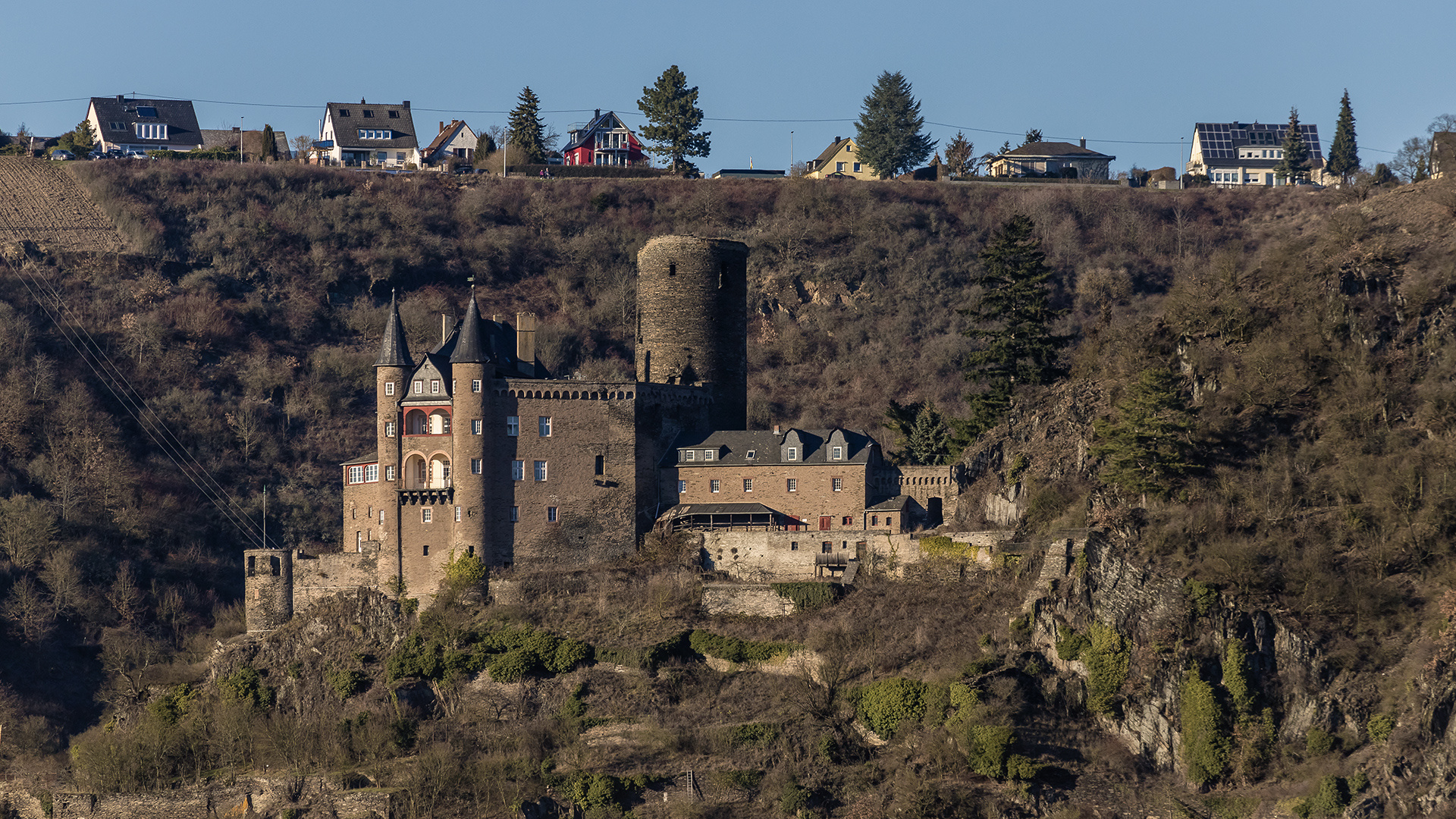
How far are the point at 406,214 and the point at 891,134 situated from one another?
34608 mm

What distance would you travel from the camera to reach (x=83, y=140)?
124 m

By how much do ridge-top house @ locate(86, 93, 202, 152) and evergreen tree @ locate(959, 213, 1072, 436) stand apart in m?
76.2

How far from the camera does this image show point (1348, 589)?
55500mm

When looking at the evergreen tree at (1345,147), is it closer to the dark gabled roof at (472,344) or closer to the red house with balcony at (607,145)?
the red house with balcony at (607,145)

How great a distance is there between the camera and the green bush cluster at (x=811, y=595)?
63469 millimetres

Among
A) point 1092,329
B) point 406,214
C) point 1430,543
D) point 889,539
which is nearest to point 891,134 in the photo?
point 406,214

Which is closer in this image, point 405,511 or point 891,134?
point 405,511

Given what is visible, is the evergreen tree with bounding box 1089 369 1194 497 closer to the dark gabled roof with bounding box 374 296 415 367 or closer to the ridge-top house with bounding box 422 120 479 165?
the dark gabled roof with bounding box 374 296 415 367

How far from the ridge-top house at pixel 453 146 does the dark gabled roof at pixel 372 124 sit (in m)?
1.47

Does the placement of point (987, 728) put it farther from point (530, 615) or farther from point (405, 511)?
point (405, 511)

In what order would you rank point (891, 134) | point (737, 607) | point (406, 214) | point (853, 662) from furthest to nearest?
point (891, 134) < point (406, 214) < point (737, 607) < point (853, 662)

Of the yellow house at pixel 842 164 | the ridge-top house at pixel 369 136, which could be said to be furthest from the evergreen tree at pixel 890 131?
the ridge-top house at pixel 369 136

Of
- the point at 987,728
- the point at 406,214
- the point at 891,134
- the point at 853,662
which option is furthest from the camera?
the point at 891,134

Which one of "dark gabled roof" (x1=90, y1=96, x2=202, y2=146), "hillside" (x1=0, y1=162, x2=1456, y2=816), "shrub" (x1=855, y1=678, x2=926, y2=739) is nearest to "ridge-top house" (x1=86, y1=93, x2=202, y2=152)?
"dark gabled roof" (x1=90, y1=96, x2=202, y2=146)
